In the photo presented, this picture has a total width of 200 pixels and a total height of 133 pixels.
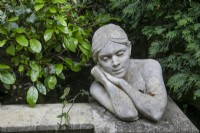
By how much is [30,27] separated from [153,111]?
138 centimetres

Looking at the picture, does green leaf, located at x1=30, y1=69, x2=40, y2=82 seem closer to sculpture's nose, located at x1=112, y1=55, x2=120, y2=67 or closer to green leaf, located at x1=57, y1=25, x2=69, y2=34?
green leaf, located at x1=57, y1=25, x2=69, y2=34

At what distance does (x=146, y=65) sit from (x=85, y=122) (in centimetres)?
69

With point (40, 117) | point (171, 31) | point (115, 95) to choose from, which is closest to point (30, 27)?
point (40, 117)

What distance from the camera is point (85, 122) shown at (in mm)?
2385

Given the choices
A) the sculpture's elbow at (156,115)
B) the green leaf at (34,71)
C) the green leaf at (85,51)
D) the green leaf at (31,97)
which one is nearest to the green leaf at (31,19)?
the green leaf at (34,71)

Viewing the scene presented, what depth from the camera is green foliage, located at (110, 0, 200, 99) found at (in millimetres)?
2578

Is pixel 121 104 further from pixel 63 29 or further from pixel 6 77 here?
pixel 6 77

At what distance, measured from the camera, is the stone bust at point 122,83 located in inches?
91.0

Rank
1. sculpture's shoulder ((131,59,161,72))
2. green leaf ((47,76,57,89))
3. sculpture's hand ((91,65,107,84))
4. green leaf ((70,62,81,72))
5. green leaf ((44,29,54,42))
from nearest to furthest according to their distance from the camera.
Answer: sculpture's hand ((91,65,107,84))
sculpture's shoulder ((131,59,161,72))
green leaf ((44,29,54,42))
green leaf ((47,76,57,89))
green leaf ((70,62,81,72))

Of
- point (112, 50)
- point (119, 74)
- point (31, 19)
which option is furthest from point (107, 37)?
point (31, 19)

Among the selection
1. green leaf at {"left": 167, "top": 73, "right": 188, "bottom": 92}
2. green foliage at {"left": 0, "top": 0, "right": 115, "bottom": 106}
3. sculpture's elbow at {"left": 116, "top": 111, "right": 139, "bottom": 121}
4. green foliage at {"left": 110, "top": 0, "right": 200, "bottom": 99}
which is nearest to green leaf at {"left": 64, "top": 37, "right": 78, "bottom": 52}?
green foliage at {"left": 0, "top": 0, "right": 115, "bottom": 106}

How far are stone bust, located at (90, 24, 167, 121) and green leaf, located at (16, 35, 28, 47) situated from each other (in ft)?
1.94

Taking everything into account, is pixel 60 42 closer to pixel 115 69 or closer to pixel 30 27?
pixel 30 27

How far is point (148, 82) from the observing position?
8.07ft
